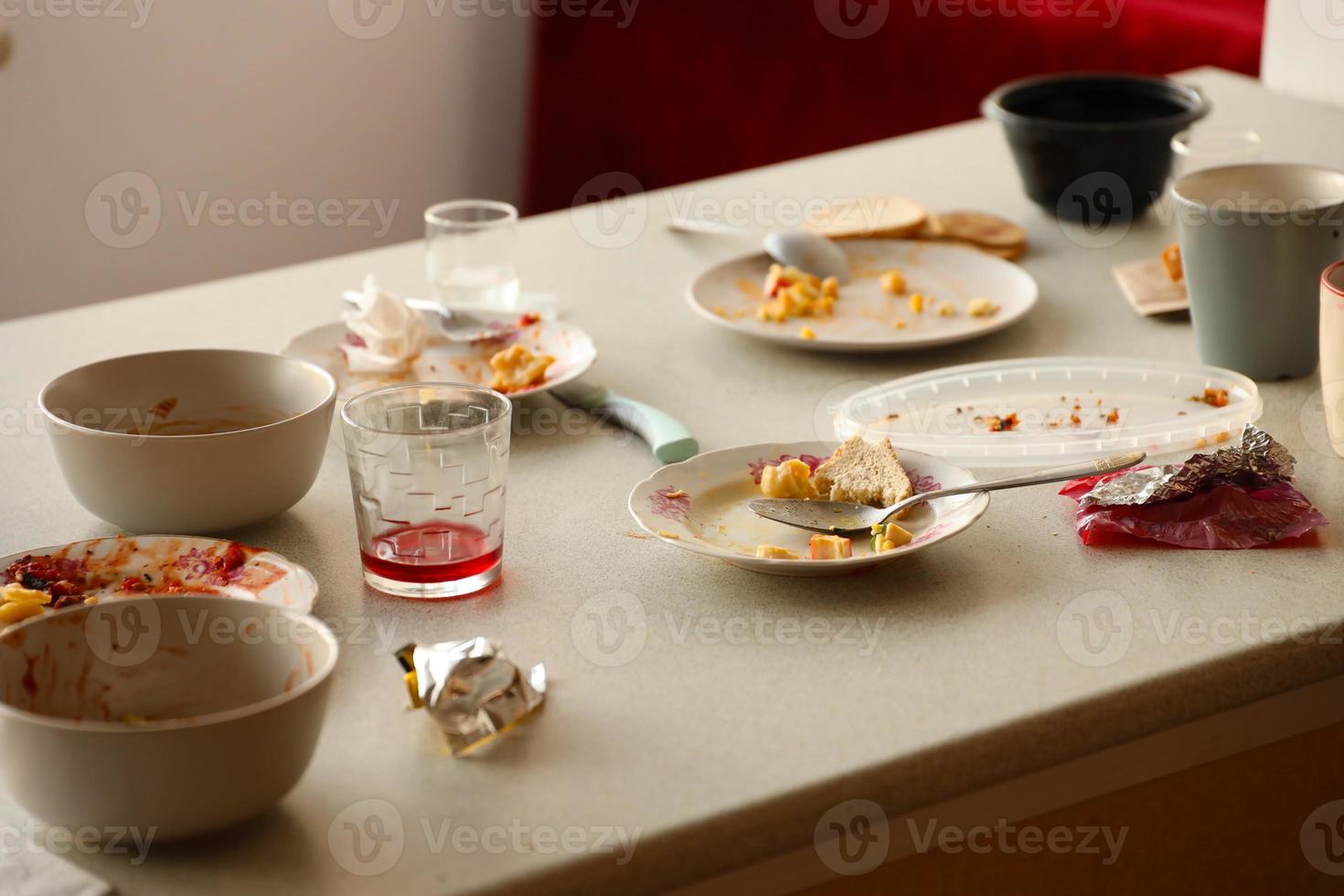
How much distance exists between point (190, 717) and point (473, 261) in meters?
0.79

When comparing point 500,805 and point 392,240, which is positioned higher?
point 500,805

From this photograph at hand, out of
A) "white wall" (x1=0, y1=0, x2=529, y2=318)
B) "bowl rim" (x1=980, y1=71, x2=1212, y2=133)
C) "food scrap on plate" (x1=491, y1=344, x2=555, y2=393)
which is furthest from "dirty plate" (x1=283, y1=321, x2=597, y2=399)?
"white wall" (x1=0, y1=0, x2=529, y2=318)

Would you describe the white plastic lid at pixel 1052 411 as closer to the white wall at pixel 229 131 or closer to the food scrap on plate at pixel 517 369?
the food scrap on plate at pixel 517 369

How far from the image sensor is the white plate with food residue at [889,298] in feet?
3.99

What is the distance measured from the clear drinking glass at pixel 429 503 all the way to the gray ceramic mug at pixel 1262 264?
61 cm

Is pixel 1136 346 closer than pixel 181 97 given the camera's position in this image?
Yes

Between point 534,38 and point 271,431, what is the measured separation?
269cm

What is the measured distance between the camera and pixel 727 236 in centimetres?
154

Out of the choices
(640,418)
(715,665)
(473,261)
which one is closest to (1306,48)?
(473,261)

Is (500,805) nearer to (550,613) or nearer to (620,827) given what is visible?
(620,827)

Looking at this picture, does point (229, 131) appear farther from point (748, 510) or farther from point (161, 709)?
point (161, 709)

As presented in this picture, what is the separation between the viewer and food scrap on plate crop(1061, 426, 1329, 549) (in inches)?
35.0

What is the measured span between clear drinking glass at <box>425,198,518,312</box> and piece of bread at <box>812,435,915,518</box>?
0.51 m

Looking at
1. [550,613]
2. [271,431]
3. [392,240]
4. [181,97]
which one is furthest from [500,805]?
[392,240]
